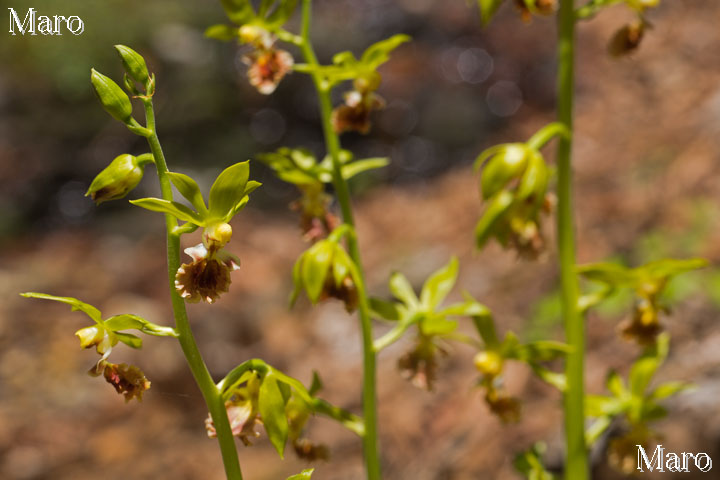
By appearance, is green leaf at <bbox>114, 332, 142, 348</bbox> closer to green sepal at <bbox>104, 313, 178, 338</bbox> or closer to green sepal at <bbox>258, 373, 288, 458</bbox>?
green sepal at <bbox>104, 313, 178, 338</bbox>

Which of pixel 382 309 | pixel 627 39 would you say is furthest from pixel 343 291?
pixel 627 39

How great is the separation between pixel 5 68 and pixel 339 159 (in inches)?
265

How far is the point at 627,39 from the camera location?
2.34m

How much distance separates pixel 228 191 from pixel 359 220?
537 centimetres

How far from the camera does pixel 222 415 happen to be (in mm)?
1598

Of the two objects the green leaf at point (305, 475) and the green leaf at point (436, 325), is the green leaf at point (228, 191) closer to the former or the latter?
the green leaf at point (305, 475)

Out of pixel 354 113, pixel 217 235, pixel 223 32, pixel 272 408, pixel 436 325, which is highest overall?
pixel 223 32

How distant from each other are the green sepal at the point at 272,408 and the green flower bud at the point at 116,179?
0.51 meters

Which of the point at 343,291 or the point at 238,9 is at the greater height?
the point at 238,9

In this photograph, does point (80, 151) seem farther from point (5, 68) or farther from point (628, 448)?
point (628, 448)

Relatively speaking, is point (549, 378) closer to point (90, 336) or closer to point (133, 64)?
point (90, 336)

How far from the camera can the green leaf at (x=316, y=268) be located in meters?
1.90

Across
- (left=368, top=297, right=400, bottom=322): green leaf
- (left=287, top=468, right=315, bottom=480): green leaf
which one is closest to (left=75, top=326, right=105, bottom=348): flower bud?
(left=287, top=468, right=315, bottom=480): green leaf

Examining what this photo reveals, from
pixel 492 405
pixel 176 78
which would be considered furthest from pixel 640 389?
pixel 176 78
